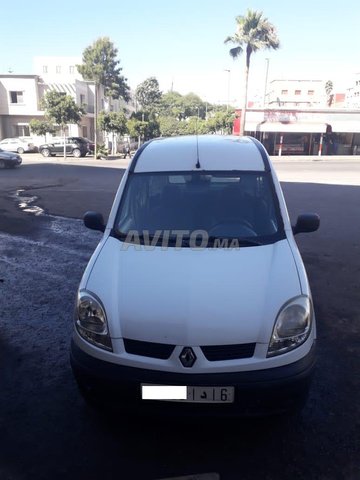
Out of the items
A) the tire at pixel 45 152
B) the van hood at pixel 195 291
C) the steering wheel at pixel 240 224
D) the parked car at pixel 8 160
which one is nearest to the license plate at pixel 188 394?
the van hood at pixel 195 291

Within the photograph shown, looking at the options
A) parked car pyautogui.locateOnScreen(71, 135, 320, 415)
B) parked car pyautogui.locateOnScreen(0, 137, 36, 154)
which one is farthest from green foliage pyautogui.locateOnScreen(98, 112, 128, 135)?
parked car pyautogui.locateOnScreen(71, 135, 320, 415)

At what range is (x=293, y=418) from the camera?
3.02m

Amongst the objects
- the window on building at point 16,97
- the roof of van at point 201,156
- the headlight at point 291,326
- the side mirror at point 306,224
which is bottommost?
the headlight at point 291,326

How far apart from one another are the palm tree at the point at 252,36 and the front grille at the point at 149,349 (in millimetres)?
38225

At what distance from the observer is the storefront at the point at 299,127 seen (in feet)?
129

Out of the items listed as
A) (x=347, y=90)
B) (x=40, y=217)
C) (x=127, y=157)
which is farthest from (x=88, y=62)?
(x=40, y=217)

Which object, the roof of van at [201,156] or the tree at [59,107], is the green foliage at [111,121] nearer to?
the tree at [59,107]

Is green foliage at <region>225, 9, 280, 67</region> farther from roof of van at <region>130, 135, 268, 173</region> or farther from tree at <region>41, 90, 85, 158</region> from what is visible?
roof of van at <region>130, 135, 268, 173</region>

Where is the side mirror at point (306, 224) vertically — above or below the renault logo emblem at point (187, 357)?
above

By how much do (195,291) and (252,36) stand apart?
40.8m

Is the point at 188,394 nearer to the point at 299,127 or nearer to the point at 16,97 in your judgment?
the point at 299,127

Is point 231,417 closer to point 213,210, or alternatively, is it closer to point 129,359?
point 129,359

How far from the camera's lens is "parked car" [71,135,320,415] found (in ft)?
8.23

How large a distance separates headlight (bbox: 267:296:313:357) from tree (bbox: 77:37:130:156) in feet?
186
